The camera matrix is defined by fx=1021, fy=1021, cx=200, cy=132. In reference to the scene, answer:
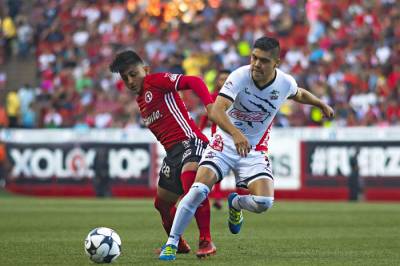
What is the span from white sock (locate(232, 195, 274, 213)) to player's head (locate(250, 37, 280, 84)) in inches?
46.0

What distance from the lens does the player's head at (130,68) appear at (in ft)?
33.2

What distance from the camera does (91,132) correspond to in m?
25.0

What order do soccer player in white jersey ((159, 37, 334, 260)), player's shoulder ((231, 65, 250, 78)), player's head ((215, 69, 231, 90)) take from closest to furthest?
soccer player in white jersey ((159, 37, 334, 260)) → player's shoulder ((231, 65, 250, 78)) → player's head ((215, 69, 231, 90))

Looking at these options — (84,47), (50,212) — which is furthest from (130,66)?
(84,47)

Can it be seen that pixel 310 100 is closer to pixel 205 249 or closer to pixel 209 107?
pixel 209 107

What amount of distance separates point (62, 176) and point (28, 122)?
344 cm

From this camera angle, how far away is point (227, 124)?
937 cm

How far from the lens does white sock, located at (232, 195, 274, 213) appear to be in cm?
992

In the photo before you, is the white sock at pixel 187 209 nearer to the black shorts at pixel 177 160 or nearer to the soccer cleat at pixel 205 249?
the soccer cleat at pixel 205 249

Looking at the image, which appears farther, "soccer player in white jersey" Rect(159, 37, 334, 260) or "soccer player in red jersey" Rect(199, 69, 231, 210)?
"soccer player in red jersey" Rect(199, 69, 231, 210)

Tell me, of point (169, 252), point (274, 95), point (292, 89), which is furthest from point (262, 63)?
point (169, 252)

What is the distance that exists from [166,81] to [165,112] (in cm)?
35

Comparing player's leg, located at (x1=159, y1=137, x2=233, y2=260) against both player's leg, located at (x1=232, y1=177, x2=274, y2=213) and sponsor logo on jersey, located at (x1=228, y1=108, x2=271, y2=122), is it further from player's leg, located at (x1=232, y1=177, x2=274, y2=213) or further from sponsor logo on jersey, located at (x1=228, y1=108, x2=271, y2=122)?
sponsor logo on jersey, located at (x1=228, y1=108, x2=271, y2=122)

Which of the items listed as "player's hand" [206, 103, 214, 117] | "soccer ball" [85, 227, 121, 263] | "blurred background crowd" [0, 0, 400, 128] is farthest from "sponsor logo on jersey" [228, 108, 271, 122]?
"blurred background crowd" [0, 0, 400, 128]
